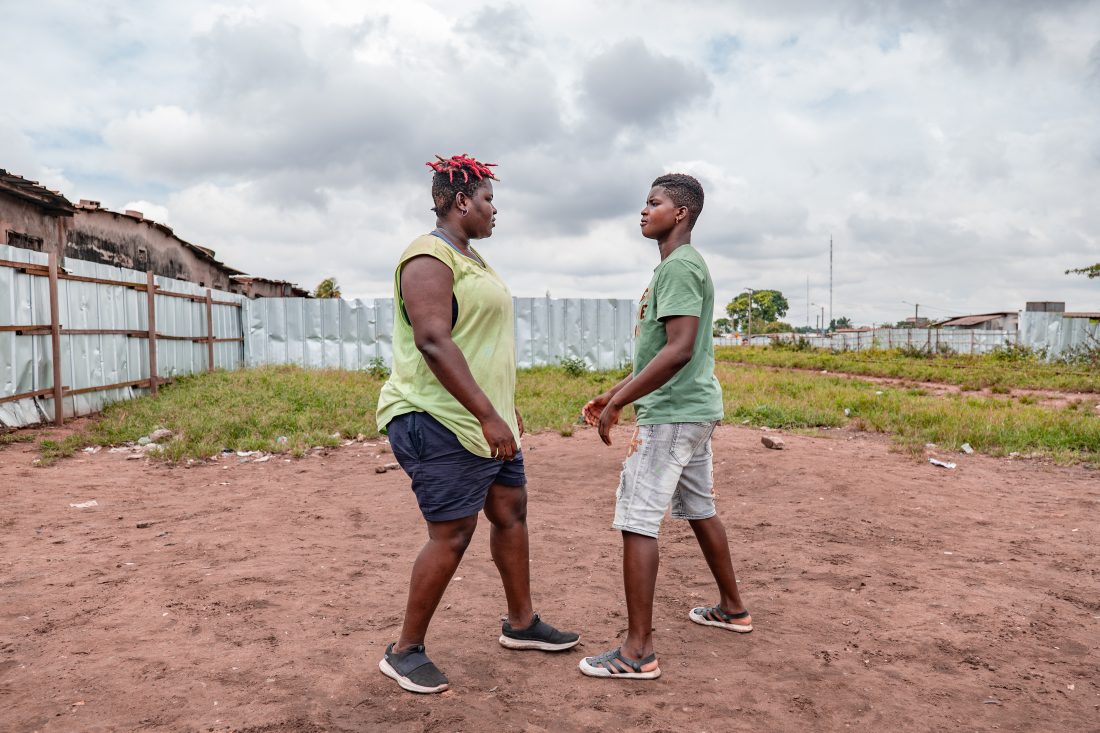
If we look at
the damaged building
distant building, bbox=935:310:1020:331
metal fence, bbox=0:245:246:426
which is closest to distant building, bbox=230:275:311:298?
the damaged building

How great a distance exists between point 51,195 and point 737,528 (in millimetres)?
10667

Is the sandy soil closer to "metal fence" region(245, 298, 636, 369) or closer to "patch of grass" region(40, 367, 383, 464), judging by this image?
"metal fence" region(245, 298, 636, 369)

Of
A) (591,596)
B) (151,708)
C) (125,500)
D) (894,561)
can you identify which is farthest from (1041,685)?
(125,500)

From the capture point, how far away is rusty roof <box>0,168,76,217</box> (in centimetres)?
988

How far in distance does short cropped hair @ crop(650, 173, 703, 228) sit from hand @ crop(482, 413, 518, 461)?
44.0 inches

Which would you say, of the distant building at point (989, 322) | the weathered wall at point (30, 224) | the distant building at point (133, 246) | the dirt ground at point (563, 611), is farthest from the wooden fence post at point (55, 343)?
the distant building at point (989, 322)

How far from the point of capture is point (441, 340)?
2.33 metres

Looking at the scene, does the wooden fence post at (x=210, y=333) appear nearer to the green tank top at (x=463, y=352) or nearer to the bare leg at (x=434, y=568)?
the green tank top at (x=463, y=352)

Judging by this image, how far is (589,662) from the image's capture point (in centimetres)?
269

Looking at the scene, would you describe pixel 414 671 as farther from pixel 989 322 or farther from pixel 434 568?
pixel 989 322

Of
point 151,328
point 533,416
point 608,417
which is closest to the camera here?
point 608,417

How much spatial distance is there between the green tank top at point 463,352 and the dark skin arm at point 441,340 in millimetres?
46

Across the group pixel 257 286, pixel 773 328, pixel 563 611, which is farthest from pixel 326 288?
pixel 773 328

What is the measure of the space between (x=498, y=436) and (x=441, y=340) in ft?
1.14
